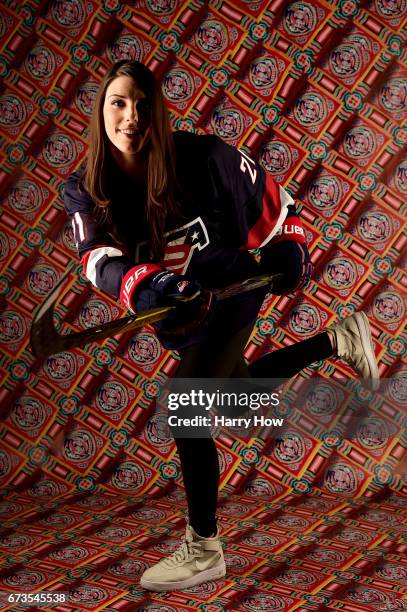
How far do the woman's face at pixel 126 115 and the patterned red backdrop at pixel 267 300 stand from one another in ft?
2.41

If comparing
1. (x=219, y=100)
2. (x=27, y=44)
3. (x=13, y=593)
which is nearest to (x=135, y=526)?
(x=13, y=593)

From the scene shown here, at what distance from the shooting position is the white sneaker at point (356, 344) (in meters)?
1.94

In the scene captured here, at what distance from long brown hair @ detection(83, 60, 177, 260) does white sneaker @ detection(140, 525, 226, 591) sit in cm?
69

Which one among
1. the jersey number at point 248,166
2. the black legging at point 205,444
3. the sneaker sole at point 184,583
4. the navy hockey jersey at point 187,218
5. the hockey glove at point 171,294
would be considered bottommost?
the sneaker sole at point 184,583

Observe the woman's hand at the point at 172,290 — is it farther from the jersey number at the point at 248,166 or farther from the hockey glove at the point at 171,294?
the jersey number at the point at 248,166

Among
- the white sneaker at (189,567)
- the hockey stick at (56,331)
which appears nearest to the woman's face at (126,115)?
the hockey stick at (56,331)

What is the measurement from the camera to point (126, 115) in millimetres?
1562

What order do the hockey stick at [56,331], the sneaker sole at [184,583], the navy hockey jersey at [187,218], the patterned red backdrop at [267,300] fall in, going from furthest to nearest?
the patterned red backdrop at [267,300]
the sneaker sole at [184,583]
the navy hockey jersey at [187,218]
the hockey stick at [56,331]

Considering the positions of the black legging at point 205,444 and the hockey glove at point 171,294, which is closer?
the hockey glove at point 171,294

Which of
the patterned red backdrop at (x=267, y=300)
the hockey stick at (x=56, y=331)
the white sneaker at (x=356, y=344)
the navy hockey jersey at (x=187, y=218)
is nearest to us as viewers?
the hockey stick at (x=56, y=331)

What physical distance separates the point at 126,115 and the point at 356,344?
80 centimetres

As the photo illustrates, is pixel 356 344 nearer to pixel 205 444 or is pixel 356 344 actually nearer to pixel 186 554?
pixel 205 444

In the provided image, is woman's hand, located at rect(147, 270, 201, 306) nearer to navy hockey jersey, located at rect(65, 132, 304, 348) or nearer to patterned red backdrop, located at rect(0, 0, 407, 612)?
navy hockey jersey, located at rect(65, 132, 304, 348)

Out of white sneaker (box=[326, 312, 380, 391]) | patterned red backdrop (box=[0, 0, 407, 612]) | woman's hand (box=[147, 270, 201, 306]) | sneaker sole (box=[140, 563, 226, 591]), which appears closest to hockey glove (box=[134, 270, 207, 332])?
woman's hand (box=[147, 270, 201, 306])
